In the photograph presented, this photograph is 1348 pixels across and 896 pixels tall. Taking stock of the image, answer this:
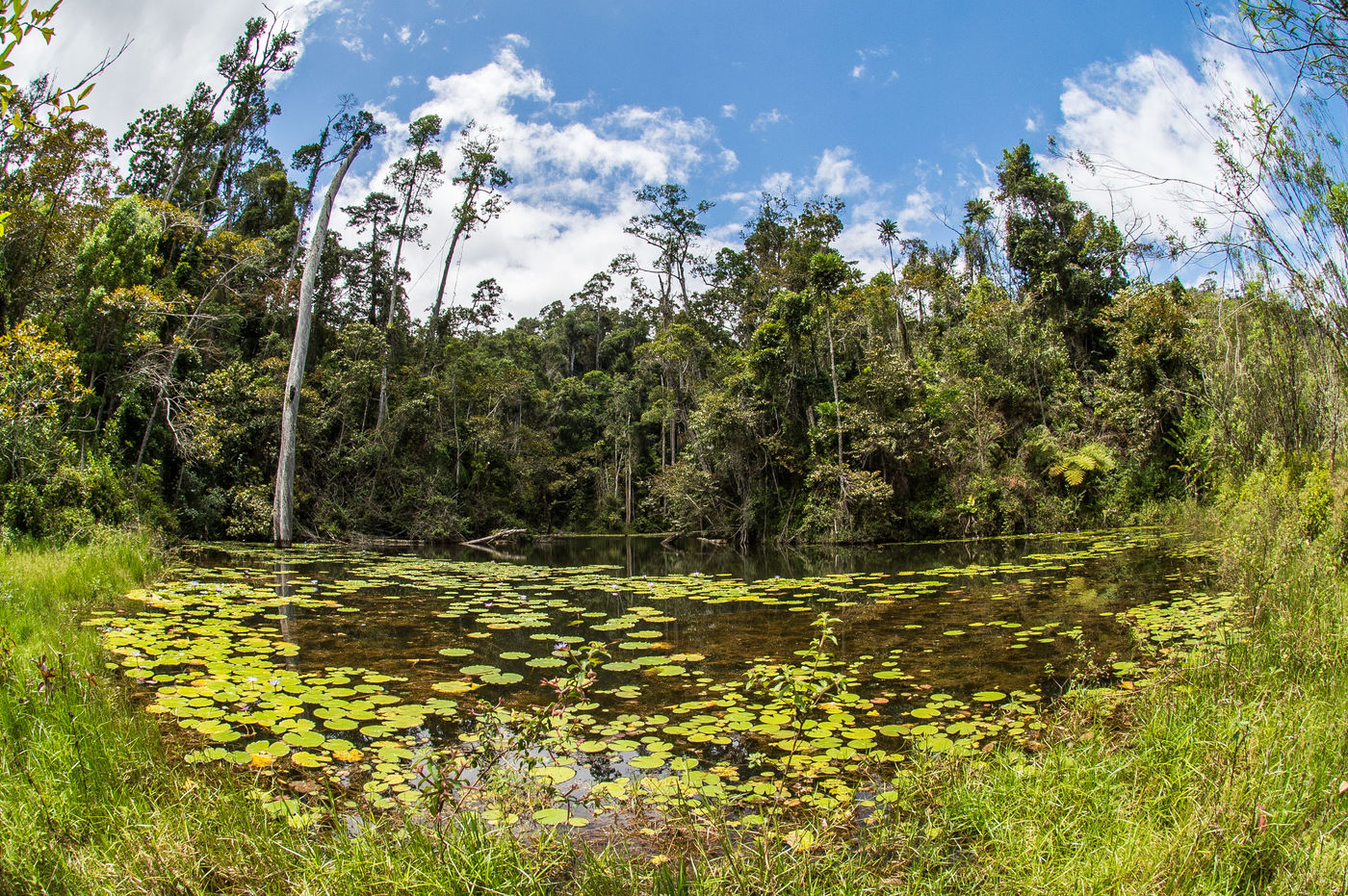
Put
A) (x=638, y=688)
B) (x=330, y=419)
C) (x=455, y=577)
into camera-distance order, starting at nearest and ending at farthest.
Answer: (x=638, y=688)
(x=455, y=577)
(x=330, y=419)

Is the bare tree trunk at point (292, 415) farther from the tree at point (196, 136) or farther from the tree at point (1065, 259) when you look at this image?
the tree at point (1065, 259)

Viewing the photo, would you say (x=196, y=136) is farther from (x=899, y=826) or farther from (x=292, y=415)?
(x=899, y=826)

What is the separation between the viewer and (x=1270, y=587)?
3775mm

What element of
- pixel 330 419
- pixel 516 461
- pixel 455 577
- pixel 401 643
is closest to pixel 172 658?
pixel 401 643

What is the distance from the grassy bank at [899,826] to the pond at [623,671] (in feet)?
0.74

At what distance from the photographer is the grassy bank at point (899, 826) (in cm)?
171

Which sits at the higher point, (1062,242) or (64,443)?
(1062,242)

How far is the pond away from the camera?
105 inches

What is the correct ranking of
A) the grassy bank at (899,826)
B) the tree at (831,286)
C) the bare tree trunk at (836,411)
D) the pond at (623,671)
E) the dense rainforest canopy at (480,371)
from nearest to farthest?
the grassy bank at (899,826)
the pond at (623,671)
the dense rainforest canopy at (480,371)
the bare tree trunk at (836,411)
the tree at (831,286)

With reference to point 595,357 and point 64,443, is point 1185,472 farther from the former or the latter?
point 595,357

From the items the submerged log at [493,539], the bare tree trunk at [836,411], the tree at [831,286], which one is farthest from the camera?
the submerged log at [493,539]

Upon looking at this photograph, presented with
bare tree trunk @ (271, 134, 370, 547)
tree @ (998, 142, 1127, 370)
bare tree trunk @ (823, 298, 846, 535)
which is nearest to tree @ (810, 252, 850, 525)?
bare tree trunk @ (823, 298, 846, 535)

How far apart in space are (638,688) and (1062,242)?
22.2 metres

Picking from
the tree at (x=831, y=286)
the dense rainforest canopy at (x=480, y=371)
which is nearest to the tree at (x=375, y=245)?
the dense rainforest canopy at (x=480, y=371)
